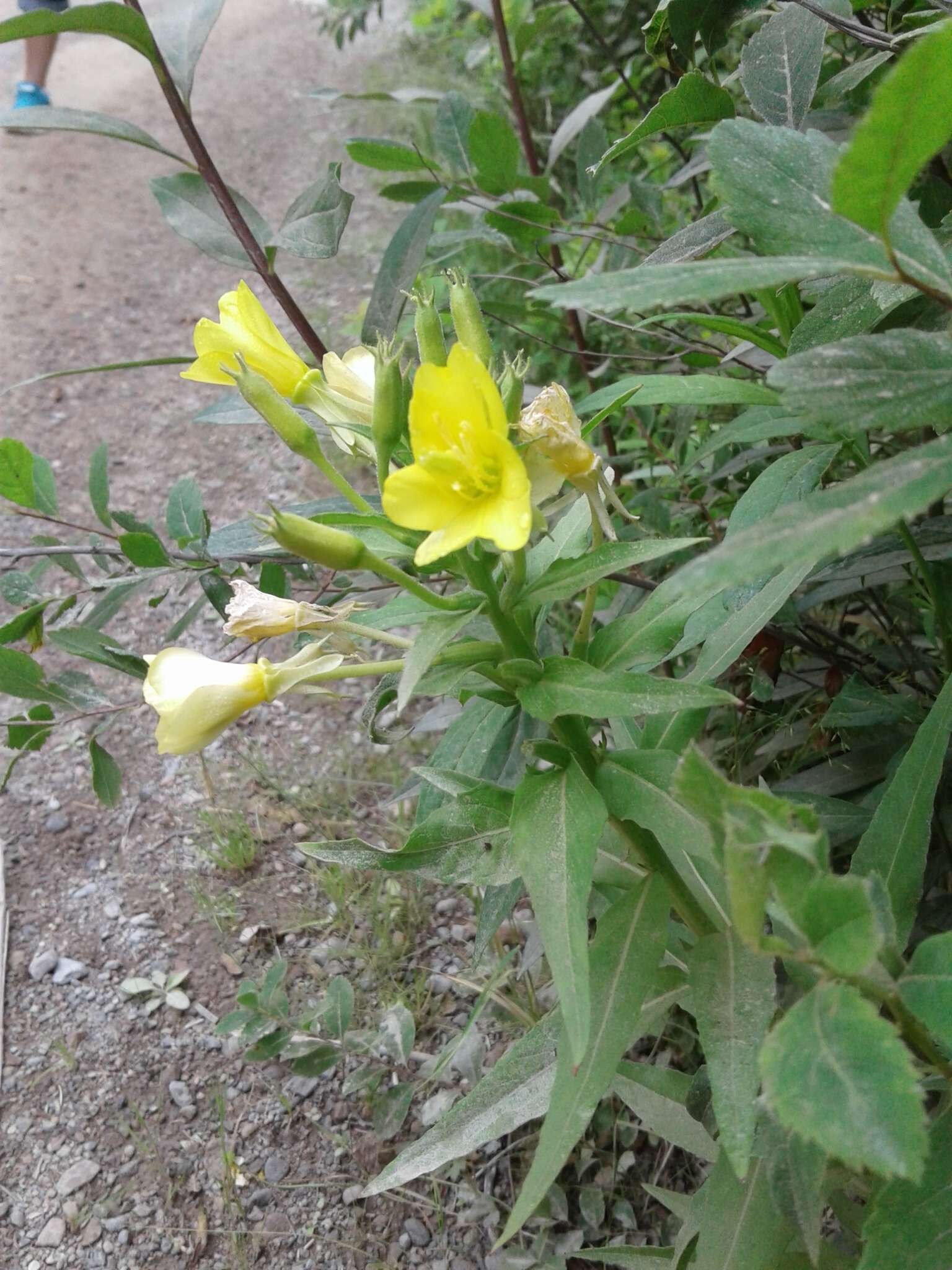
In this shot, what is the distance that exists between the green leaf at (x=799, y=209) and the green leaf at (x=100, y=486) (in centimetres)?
99

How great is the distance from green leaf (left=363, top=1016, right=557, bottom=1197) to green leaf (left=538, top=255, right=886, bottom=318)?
0.67 m

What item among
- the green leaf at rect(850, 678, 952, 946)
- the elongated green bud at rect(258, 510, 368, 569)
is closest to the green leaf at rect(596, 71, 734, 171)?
the elongated green bud at rect(258, 510, 368, 569)

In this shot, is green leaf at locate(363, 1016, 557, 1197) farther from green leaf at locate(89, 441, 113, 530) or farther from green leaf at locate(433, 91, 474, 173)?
green leaf at locate(433, 91, 474, 173)

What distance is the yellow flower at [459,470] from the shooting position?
68cm

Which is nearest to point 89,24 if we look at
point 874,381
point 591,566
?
point 591,566

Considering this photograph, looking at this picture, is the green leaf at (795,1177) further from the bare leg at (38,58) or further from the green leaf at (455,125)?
the bare leg at (38,58)

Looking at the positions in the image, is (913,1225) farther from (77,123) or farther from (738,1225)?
(77,123)

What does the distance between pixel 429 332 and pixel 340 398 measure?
0.13m

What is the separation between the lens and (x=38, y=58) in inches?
171

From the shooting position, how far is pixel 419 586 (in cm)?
75

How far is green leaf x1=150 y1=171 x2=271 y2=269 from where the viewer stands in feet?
3.98

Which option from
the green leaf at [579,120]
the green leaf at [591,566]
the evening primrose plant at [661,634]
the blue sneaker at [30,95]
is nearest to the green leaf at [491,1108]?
the evening primrose plant at [661,634]

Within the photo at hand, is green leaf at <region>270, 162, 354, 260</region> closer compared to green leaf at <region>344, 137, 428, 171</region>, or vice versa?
green leaf at <region>270, 162, 354, 260</region>

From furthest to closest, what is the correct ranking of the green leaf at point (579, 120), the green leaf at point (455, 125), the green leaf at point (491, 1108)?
1. the green leaf at point (579, 120)
2. the green leaf at point (455, 125)
3. the green leaf at point (491, 1108)
